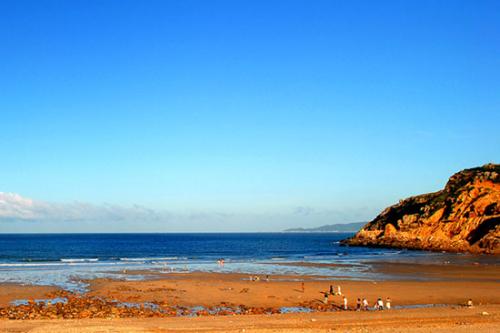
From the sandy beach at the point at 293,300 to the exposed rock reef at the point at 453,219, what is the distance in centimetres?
3815

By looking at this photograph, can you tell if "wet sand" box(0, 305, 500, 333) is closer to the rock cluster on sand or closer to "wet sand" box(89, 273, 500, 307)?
the rock cluster on sand

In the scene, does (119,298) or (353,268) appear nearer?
(119,298)

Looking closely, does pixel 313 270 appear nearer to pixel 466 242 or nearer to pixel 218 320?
pixel 218 320

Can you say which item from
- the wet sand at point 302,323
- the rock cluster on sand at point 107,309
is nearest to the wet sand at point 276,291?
the rock cluster on sand at point 107,309

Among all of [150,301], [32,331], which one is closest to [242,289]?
[150,301]

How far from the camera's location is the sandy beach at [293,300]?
24.2 m

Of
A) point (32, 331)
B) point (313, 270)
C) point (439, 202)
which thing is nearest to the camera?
point (32, 331)

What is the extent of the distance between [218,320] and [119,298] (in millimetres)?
12587

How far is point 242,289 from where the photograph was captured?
139ft

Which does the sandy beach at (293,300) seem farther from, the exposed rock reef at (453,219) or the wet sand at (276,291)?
the exposed rock reef at (453,219)

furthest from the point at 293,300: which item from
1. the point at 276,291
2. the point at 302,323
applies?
the point at 302,323

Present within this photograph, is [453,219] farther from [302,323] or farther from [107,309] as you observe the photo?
[107,309]

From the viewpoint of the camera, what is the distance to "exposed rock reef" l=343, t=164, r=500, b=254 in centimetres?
9656

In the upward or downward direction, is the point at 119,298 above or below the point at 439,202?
below
